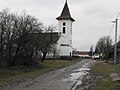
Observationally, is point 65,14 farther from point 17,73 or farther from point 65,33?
point 17,73

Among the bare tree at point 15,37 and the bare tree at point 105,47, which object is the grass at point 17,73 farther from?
the bare tree at point 105,47

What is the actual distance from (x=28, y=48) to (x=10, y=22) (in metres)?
7.37

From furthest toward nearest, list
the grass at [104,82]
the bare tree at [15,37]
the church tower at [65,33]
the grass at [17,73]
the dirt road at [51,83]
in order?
1. the church tower at [65,33]
2. the bare tree at [15,37]
3. the grass at [17,73]
4. the grass at [104,82]
5. the dirt road at [51,83]

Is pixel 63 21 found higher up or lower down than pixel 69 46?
higher up

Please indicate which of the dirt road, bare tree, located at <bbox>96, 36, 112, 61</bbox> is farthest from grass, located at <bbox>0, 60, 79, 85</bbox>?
bare tree, located at <bbox>96, 36, 112, 61</bbox>

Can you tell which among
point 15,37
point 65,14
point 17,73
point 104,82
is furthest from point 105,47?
point 104,82

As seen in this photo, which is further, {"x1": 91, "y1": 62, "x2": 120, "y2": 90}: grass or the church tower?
the church tower

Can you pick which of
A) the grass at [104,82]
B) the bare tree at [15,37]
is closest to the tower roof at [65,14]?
the bare tree at [15,37]

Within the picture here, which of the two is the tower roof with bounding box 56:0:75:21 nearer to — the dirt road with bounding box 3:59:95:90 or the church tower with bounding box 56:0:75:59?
the church tower with bounding box 56:0:75:59

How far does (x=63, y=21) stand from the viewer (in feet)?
340

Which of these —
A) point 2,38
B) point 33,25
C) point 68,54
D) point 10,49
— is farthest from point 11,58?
point 68,54

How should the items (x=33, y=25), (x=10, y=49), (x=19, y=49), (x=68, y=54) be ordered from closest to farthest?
(x=10, y=49), (x=19, y=49), (x=33, y=25), (x=68, y=54)

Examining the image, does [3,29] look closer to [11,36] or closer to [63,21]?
[11,36]

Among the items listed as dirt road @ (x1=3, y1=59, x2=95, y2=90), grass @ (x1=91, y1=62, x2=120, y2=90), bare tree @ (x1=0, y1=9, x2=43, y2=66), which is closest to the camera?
dirt road @ (x1=3, y1=59, x2=95, y2=90)
